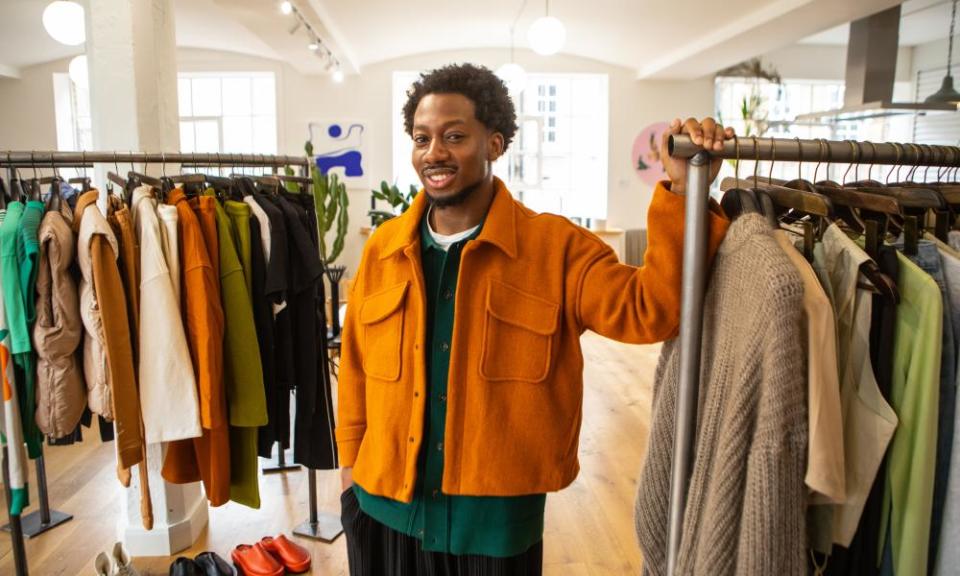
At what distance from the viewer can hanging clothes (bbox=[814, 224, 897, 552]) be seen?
1.00 metres

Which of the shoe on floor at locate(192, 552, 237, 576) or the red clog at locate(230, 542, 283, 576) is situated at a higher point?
the shoe on floor at locate(192, 552, 237, 576)

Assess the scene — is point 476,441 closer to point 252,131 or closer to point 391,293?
point 391,293

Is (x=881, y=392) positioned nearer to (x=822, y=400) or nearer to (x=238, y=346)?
(x=822, y=400)

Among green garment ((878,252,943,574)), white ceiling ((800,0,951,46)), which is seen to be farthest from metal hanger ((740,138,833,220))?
white ceiling ((800,0,951,46))

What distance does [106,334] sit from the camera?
190 cm

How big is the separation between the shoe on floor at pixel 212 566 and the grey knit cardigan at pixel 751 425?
1930 mm

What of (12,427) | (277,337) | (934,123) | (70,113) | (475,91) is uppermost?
(70,113)

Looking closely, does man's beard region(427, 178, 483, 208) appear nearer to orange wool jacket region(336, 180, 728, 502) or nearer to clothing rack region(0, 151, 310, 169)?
orange wool jacket region(336, 180, 728, 502)

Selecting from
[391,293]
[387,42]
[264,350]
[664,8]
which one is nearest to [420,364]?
[391,293]

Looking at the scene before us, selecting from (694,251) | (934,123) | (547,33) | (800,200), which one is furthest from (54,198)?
(934,123)

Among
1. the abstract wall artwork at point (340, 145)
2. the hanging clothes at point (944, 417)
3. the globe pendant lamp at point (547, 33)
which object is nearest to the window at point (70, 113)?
the abstract wall artwork at point (340, 145)

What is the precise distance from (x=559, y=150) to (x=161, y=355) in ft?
23.1

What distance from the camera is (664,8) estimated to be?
18.5 ft

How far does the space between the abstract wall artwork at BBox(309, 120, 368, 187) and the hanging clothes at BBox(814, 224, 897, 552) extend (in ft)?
24.3
